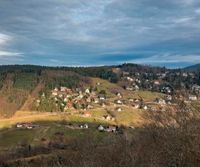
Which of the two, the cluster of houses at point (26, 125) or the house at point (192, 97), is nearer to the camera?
the house at point (192, 97)

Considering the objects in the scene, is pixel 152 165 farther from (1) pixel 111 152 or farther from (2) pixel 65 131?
(2) pixel 65 131

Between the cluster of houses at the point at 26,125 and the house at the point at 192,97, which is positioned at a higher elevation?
the house at the point at 192,97

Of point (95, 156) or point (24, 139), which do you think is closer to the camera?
point (95, 156)

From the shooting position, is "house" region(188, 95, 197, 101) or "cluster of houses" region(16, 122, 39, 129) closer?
"house" region(188, 95, 197, 101)

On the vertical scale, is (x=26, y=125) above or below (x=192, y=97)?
below

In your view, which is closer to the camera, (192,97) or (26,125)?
(192,97)

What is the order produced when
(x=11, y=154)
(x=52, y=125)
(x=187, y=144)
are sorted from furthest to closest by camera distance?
(x=52, y=125) → (x=11, y=154) → (x=187, y=144)

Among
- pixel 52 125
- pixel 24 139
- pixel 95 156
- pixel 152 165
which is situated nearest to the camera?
pixel 152 165

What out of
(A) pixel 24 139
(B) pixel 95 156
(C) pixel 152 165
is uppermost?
(C) pixel 152 165

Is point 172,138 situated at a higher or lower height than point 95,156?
higher

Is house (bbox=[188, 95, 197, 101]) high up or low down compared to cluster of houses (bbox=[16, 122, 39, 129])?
up

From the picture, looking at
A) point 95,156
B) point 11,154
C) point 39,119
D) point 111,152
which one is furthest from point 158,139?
point 39,119
